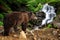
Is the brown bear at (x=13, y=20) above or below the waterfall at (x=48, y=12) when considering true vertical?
above

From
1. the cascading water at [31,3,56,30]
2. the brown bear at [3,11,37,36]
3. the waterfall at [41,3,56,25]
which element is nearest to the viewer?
the brown bear at [3,11,37,36]

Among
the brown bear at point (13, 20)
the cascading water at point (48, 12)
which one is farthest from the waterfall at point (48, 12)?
the brown bear at point (13, 20)

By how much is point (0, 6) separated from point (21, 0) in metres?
2.06

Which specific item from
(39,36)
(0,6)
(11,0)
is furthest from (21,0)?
(39,36)

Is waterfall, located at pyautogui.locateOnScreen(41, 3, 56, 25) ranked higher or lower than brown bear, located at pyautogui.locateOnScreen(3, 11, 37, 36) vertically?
lower

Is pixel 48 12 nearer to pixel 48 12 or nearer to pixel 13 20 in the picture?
pixel 48 12

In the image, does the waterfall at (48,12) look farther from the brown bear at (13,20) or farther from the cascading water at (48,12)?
the brown bear at (13,20)

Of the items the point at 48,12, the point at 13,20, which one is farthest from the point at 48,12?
the point at 13,20

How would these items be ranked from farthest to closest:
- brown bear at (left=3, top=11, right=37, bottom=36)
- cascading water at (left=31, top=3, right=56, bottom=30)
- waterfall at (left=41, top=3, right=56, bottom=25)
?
waterfall at (left=41, top=3, right=56, bottom=25) < cascading water at (left=31, top=3, right=56, bottom=30) < brown bear at (left=3, top=11, right=37, bottom=36)

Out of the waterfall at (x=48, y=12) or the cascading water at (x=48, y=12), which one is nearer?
the cascading water at (x=48, y=12)

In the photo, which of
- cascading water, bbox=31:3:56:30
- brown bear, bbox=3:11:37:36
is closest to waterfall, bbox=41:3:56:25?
cascading water, bbox=31:3:56:30

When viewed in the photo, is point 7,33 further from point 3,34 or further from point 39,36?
point 39,36

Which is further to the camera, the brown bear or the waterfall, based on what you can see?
the waterfall

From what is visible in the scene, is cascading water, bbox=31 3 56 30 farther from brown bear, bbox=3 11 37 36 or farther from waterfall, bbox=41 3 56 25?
brown bear, bbox=3 11 37 36
